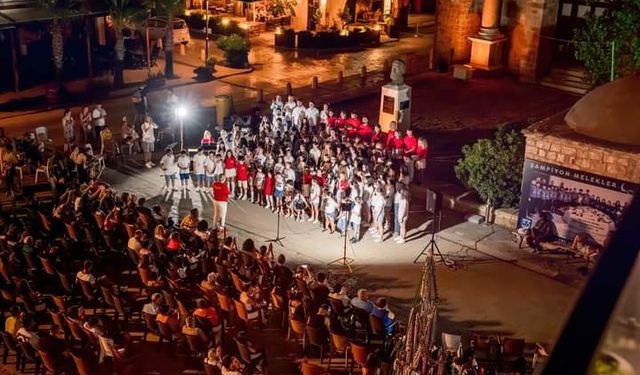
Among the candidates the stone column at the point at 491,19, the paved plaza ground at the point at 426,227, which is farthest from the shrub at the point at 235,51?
the stone column at the point at 491,19

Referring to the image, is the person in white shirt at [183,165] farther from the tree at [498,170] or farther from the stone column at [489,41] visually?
the stone column at [489,41]

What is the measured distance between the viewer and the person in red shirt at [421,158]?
2150cm

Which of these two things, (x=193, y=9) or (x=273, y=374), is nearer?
(x=273, y=374)

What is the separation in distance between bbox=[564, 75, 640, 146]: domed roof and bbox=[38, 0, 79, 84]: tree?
75.9ft

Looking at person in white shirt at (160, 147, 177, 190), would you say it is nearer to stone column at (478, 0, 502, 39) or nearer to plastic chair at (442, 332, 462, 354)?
plastic chair at (442, 332, 462, 354)

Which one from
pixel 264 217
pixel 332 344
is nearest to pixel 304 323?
pixel 332 344

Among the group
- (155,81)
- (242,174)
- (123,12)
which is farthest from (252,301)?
(155,81)

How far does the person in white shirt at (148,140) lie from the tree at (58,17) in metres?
9.94

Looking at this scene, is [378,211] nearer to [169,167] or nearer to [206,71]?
[169,167]

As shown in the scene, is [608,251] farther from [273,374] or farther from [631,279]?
[273,374]

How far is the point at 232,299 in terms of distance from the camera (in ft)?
46.6

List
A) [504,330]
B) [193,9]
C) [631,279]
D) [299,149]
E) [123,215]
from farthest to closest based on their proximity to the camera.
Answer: [193,9] → [299,149] → [123,215] → [504,330] → [631,279]

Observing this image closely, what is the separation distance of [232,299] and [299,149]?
337 inches

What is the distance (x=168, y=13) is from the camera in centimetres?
3262
